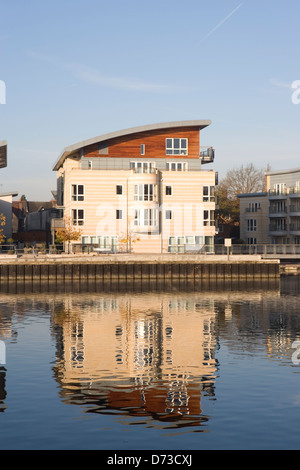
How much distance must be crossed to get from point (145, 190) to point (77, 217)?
958cm

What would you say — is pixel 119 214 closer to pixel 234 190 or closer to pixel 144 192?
pixel 144 192

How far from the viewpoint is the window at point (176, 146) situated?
8856cm

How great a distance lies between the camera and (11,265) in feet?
244

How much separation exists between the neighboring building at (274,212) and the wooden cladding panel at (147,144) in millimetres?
23208

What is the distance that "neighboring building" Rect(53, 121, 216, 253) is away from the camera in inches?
3376

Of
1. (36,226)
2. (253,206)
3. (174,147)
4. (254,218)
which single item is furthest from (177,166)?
(36,226)

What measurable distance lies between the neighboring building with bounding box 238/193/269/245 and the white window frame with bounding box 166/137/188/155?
83.9 ft

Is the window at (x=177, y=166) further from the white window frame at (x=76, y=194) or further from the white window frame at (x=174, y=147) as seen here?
the white window frame at (x=76, y=194)

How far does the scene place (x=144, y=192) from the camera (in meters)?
85.6

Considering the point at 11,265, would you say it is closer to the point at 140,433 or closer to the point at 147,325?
the point at 147,325

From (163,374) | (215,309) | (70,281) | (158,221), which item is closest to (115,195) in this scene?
(158,221)

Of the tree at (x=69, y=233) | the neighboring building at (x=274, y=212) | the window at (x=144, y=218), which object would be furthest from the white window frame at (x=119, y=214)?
the neighboring building at (x=274, y=212)

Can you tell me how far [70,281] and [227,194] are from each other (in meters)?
64.2

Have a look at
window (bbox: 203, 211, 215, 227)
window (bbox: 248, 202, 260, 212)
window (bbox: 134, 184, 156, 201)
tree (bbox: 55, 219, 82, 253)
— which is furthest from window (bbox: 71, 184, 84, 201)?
window (bbox: 248, 202, 260, 212)
